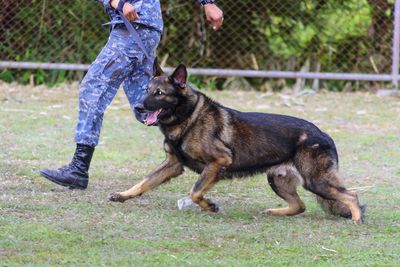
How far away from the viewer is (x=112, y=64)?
641cm

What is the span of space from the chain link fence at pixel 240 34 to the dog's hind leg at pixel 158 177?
6223 millimetres

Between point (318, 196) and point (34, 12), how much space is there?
23.3 ft

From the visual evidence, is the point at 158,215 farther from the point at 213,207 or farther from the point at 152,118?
the point at 152,118

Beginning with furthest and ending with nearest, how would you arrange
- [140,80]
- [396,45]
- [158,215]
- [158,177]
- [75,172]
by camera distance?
[396,45], [140,80], [75,172], [158,177], [158,215]

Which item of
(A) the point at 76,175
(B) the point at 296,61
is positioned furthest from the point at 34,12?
(A) the point at 76,175

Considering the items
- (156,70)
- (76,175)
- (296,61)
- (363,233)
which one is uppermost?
(156,70)

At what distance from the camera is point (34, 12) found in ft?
39.8

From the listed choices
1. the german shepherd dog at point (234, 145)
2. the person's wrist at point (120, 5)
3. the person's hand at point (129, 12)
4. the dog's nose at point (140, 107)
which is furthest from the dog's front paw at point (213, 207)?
the person's wrist at point (120, 5)

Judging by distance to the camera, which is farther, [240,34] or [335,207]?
[240,34]

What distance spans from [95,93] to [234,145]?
112 centimetres

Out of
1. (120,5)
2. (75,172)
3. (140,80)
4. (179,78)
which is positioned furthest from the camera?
(140,80)

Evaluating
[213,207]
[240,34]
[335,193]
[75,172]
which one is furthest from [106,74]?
[240,34]

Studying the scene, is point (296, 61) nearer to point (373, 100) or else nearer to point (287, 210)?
point (373, 100)

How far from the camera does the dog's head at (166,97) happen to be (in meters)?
5.95
